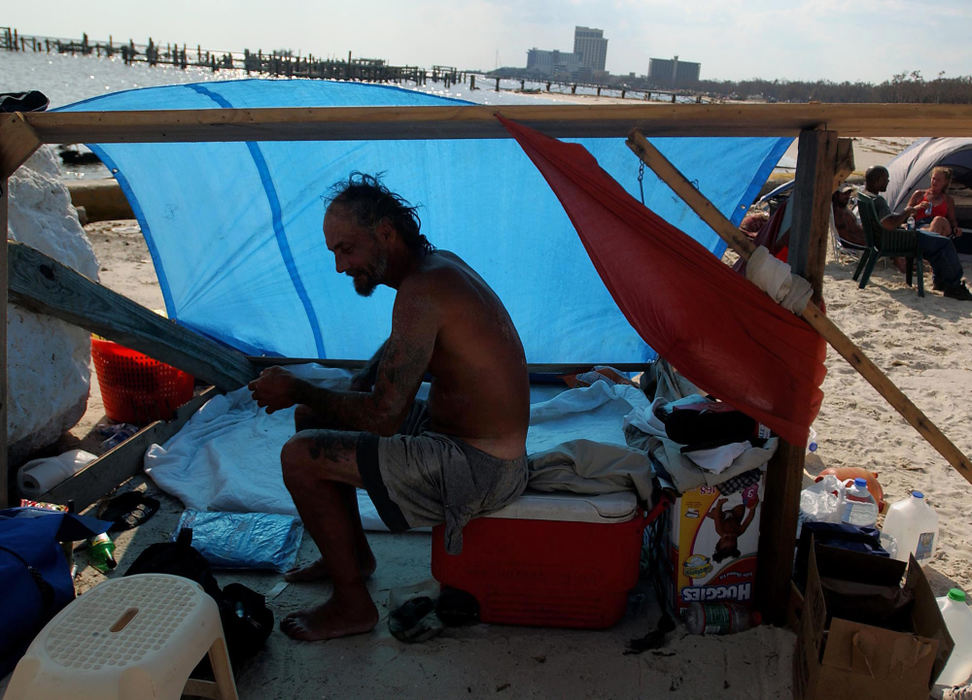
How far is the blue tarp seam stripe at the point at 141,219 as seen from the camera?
433 cm

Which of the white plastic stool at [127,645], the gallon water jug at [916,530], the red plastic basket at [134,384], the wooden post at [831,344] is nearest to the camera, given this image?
the white plastic stool at [127,645]

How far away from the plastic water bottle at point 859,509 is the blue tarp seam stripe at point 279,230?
354 centimetres

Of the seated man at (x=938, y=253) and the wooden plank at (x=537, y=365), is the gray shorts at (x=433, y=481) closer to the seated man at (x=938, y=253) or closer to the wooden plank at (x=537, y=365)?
the wooden plank at (x=537, y=365)

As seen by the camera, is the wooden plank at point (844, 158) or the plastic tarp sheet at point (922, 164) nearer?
the wooden plank at point (844, 158)

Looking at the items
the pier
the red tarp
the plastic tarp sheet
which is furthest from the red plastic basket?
the pier

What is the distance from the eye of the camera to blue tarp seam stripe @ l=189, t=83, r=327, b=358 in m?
3.88

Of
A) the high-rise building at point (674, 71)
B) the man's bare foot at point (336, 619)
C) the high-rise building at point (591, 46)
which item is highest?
the high-rise building at point (591, 46)

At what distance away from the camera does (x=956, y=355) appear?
5812 millimetres

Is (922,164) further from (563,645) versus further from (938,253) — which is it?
(563,645)

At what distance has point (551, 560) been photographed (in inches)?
102

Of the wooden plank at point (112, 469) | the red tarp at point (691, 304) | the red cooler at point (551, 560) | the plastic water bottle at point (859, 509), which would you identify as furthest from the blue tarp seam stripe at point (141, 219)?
the plastic water bottle at point (859, 509)

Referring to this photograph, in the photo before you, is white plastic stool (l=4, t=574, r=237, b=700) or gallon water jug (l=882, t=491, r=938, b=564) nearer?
white plastic stool (l=4, t=574, r=237, b=700)

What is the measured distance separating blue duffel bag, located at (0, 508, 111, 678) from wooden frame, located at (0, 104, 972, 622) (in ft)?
1.18

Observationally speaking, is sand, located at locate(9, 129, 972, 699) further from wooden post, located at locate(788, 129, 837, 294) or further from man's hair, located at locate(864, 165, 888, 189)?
man's hair, located at locate(864, 165, 888, 189)
